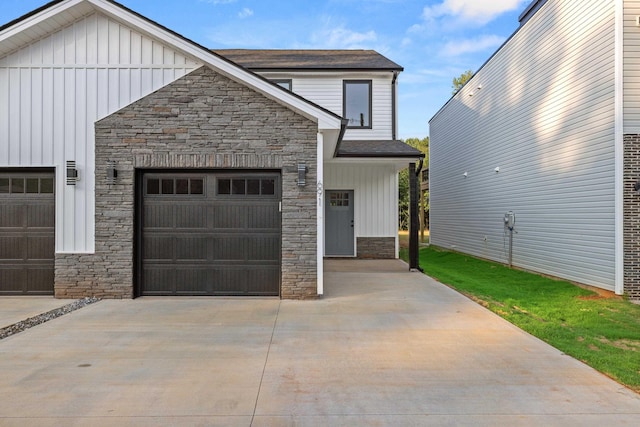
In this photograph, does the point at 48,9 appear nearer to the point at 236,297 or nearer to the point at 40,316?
the point at 40,316

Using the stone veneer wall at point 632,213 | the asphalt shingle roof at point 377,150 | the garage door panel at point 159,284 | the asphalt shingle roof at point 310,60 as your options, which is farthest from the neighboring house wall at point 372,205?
the garage door panel at point 159,284

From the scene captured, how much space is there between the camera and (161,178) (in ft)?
26.2

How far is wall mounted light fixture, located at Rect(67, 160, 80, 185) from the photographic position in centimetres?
764

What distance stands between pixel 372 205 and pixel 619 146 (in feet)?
23.8

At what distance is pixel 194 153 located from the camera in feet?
25.6

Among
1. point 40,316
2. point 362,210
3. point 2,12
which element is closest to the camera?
point 40,316

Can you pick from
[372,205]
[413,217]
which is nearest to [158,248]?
[413,217]

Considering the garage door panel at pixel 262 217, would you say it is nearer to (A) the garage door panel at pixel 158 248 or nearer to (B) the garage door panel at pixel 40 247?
(A) the garage door panel at pixel 158 248

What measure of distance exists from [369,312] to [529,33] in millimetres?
10010

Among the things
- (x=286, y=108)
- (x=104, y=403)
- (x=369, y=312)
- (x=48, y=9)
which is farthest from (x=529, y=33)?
(x=104, y=403)

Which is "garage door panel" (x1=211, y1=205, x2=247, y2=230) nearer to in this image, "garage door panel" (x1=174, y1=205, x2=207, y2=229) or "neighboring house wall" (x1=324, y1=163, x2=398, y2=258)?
"garage door panel" (x1=174, y1=205, x2=207, y2=229)

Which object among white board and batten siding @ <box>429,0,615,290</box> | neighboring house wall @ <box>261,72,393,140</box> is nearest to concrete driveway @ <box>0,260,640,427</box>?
white board and batten siding @ <box>429,0,615,290</box>

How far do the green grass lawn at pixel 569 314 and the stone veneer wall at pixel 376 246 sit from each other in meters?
2.94

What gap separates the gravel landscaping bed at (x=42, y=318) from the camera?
576 cm
